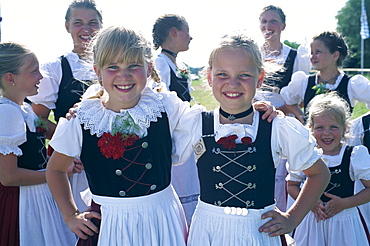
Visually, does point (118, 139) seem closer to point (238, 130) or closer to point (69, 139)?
point (69, 139)

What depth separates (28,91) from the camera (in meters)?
3.05

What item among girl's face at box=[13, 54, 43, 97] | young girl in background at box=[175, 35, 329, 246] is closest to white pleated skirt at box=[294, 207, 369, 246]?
young girl in background at box=[175, 35, 329, 246]

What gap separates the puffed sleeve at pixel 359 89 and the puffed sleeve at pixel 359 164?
119cm

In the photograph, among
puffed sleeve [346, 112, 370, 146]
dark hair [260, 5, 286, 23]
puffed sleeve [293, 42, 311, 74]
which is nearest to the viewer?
puffed sleeve [346, 112, 370, 146]

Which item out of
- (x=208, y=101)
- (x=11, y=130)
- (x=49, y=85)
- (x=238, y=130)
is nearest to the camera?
(x=238, y=130)

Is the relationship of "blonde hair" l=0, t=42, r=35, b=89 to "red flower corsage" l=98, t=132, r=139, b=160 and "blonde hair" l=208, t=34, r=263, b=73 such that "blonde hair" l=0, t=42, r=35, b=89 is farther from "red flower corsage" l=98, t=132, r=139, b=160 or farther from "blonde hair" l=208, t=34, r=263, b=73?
"blonde hair" l=208, t=34, r=263, b=73

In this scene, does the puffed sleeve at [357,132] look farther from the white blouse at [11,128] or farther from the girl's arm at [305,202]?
the white blouse at [11,128]

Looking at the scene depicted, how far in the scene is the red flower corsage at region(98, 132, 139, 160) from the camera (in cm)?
229

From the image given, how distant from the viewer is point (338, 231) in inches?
121

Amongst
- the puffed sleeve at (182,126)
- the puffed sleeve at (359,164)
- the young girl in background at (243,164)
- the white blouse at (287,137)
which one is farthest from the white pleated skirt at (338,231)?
the puffed sleeve at (182,126)

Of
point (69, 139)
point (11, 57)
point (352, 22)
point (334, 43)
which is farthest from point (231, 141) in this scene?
point (352, 22)

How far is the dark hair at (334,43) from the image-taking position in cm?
425

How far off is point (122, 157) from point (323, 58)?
2643 mm

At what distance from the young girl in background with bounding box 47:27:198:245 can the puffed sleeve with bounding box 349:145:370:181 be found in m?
1.36
